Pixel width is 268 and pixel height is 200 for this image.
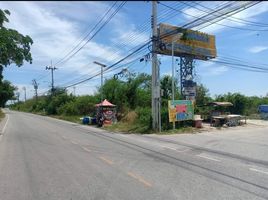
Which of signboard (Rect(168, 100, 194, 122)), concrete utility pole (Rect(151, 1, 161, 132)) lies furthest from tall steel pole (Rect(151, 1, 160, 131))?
signboard (Rect(168, 100, 194, 122))

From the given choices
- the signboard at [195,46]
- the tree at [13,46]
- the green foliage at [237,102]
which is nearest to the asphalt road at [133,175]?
the tree at [13,46]

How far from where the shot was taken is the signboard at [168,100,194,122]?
29.4 meters

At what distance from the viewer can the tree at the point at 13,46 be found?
24125mm

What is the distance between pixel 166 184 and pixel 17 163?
19.6 ft

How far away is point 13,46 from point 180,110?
42.9 feet

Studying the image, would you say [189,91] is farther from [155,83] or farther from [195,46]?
[155,83]

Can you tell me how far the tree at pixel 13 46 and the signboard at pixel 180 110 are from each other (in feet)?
35.6

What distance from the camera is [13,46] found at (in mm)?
24766

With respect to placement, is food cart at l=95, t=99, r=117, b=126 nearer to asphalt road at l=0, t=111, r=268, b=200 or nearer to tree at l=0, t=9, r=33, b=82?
tree at l=0, t=9, r=33, b=82

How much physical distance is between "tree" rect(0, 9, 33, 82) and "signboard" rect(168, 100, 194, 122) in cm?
1085

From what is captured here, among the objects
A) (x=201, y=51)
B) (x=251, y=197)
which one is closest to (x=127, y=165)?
(x=251, y=197)

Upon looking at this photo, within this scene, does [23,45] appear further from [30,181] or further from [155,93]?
[30,181]

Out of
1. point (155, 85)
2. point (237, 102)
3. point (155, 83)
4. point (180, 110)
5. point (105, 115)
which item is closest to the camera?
point (155, 85)

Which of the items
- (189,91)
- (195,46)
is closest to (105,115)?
(189,91)
